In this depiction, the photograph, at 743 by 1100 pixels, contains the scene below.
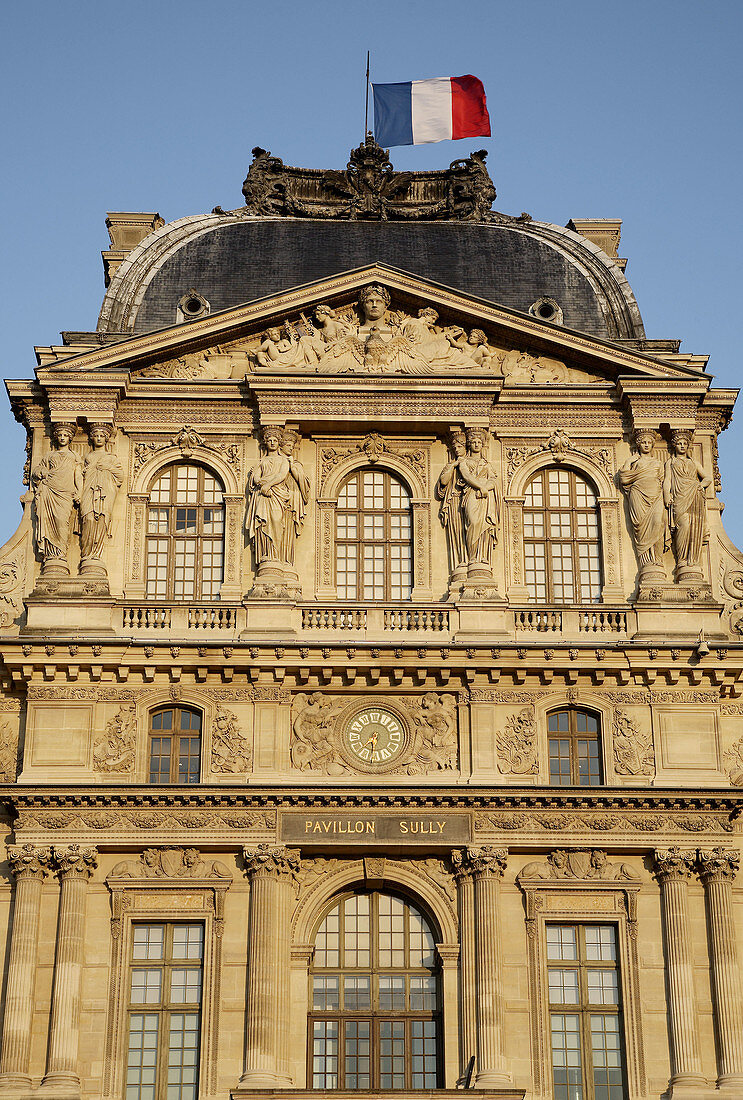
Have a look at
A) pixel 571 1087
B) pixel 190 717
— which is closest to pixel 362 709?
pixel 190 717

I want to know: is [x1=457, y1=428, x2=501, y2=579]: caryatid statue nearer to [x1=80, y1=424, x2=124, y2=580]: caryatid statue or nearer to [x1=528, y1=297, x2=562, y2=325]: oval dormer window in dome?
[x1=528, y1=297, x2=562, y2=325]: oval dormer window in dome

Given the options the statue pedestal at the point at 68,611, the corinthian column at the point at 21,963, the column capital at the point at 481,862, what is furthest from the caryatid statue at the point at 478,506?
the corinthian column at the point at 21,963

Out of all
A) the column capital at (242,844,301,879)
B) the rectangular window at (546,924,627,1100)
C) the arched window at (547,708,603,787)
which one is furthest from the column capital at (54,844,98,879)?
the arched window at (547,708,603,787)

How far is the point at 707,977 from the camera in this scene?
3856cm

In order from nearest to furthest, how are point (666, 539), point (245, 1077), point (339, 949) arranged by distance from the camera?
point (245, 1077) → point (339, 949) → point (666, 539)

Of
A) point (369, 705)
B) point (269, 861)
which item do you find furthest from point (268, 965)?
point (369, 705)

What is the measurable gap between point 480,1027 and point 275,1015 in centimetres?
395

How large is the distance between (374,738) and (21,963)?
27.2 ft

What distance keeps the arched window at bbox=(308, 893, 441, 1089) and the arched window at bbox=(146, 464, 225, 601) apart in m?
7.53

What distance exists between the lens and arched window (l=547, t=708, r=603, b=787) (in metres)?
40.3

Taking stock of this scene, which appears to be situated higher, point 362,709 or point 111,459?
point 111,459

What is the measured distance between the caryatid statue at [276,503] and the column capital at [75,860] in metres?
6.80

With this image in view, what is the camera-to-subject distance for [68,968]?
37875mm

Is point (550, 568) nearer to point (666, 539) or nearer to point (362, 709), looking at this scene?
point (666, 539)
